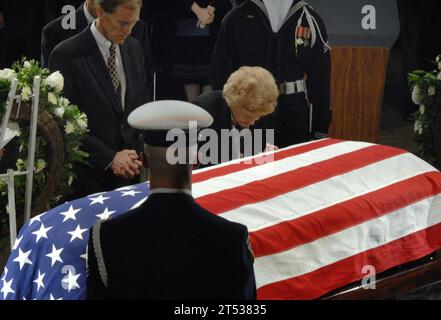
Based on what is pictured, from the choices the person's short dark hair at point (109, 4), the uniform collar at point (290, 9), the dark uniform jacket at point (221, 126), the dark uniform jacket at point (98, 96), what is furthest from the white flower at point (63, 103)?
the uniform collar at point (290, 9)

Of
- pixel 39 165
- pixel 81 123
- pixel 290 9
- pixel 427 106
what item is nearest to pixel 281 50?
pixel 290 9

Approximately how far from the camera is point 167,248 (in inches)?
92.1

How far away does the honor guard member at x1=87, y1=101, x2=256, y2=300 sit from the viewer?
2.32 metres

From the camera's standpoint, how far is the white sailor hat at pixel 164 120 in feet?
7.54

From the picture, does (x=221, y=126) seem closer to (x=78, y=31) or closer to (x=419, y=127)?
(x=78, y=31)

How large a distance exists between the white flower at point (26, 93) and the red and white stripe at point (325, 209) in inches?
32.9

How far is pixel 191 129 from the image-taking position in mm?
2330

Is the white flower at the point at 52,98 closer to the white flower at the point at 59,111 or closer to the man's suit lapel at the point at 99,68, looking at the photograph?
the white flower at the point at 59,111

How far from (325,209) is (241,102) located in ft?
2.27

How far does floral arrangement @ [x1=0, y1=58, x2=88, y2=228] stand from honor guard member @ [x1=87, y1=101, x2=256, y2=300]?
190cm

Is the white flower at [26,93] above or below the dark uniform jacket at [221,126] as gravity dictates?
above

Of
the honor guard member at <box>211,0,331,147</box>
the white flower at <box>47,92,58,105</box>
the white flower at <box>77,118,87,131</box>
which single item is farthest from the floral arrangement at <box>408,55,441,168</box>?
the white flower at <box>47,92,58,105</box>

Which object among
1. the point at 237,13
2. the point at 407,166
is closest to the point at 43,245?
the point at 407,166

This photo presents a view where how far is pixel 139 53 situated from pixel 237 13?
2.72ft
